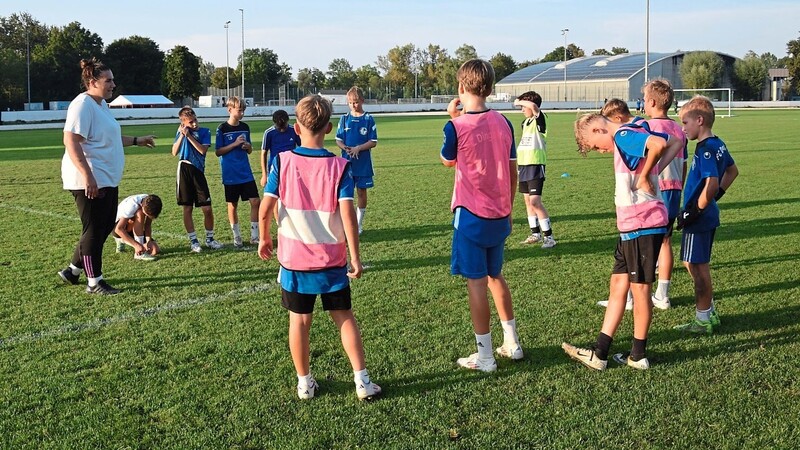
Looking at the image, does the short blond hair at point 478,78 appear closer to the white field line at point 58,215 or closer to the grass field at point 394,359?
the grass field at point 394,359

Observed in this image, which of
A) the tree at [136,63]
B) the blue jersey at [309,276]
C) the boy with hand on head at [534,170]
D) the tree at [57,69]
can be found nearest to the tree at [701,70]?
the tree at [136,63]

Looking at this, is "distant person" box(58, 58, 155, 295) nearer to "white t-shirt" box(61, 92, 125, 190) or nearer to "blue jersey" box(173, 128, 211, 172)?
"white t-shirt" box(61, 92, 125, 190)

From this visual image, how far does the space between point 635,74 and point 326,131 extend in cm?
9517

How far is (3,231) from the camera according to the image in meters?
9.70

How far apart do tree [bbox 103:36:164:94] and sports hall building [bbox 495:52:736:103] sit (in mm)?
48035

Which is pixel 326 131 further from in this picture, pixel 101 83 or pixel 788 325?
pixel 788 325

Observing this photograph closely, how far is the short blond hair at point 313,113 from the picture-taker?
3.87m

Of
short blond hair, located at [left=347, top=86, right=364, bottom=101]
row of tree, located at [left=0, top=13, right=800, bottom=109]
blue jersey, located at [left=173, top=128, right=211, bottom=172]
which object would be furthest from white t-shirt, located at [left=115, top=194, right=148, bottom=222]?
row of tree, located at [left=0, top=13, right=800, bottom=109]

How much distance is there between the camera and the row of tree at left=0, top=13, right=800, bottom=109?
74000 mm

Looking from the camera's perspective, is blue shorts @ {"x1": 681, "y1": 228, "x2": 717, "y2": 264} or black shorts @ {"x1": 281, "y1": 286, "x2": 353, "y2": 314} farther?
blue shorts @ {"x1": 681, "y1": 228, "x2": 717, "y2": 264}

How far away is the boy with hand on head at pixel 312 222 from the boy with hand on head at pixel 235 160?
178 inches

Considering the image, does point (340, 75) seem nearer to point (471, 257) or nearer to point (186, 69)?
point (186, 69)

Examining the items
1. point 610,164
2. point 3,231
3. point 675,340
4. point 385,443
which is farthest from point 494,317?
point 610,164

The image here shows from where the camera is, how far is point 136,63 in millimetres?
84375
